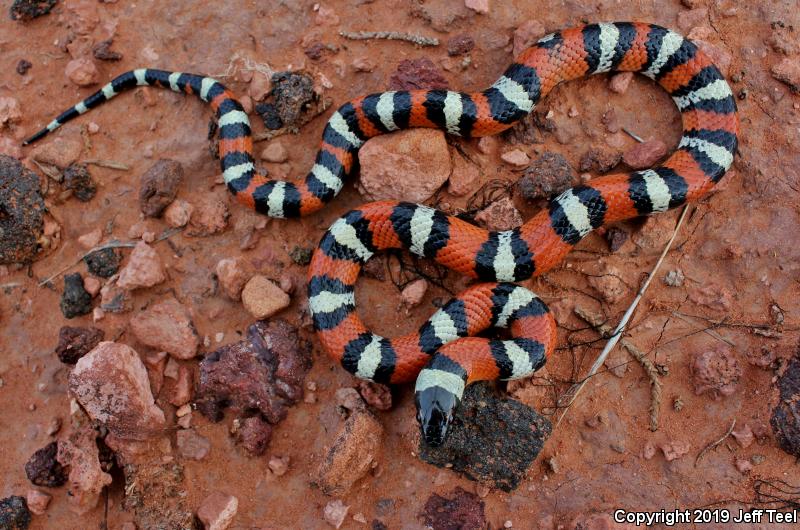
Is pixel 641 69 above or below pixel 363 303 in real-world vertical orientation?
above

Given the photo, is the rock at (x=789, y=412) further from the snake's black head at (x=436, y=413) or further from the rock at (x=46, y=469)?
the rock at (x=46, y=469)

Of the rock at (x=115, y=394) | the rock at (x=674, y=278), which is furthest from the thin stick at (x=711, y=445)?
the rock at (x=115, y=394)

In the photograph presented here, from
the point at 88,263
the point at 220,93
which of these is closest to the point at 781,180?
the point at 220,93

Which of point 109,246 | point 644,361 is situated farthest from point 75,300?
point 644,361

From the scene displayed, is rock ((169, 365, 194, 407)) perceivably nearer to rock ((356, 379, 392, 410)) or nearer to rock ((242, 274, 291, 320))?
rock ((242, 274, 291, 320))

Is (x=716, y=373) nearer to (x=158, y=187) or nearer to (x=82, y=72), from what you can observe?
(x=158, y=187)

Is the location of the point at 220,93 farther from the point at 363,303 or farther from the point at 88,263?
the point at 363,303
